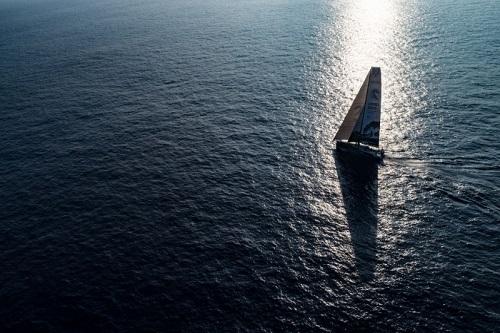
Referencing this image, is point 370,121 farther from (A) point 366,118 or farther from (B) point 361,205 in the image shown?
(B) point 361,205

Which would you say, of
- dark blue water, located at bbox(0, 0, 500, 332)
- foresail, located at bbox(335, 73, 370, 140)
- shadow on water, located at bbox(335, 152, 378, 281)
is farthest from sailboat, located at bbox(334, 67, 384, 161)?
dark blue water, located at bbox(0, 0, 500, 332)

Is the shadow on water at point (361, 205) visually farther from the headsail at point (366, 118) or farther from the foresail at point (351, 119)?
the headsail at point (366, 118)

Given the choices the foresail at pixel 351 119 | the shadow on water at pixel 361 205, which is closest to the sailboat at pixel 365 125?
the foresail at pixel 351 119

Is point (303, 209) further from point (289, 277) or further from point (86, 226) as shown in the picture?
point (86, 226)

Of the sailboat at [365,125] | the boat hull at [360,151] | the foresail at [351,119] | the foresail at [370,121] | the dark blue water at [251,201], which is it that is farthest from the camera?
the foresail at [351,119]

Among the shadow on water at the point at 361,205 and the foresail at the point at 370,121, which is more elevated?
the foresail at the point at 370,121

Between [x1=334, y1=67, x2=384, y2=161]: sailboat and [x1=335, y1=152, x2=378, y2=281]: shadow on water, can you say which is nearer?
[x1=335, y1=152, x2=378, y2=281]: shadow on water

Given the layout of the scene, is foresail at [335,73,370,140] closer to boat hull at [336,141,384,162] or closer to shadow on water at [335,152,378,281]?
boat hull at [336,141,384,162]
